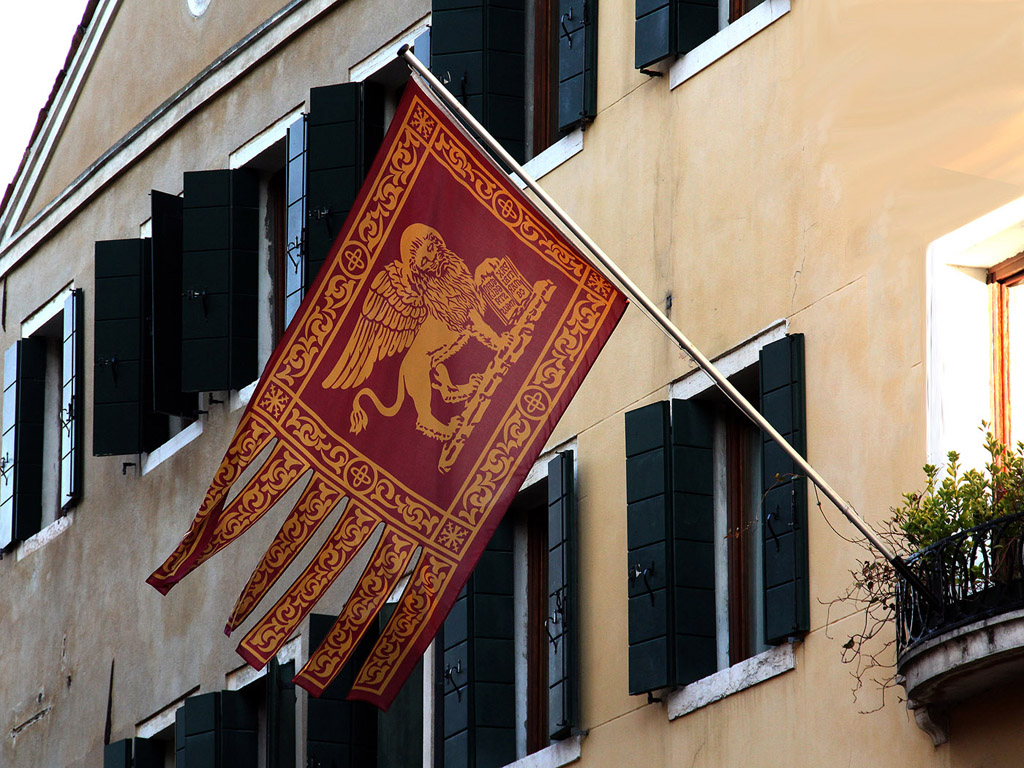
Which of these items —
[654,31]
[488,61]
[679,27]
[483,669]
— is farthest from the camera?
[488,61]

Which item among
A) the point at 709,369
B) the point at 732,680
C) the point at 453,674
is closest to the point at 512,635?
the point at 453,674

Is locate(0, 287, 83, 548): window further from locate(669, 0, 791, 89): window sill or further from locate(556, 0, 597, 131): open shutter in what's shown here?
locate(669, 0, 791, 89): window sill

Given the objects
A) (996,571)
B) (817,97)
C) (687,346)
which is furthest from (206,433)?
(996,571)

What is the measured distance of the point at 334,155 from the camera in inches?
593

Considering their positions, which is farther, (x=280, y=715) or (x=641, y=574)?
(x=280, y=715)

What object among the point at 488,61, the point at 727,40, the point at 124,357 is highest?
the point at 488,61

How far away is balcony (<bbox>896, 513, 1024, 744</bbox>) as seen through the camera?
8.95m

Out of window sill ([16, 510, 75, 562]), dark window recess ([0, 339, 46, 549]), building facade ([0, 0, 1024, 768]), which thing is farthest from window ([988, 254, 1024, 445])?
dark window recess ([0, 339, 46, 549])

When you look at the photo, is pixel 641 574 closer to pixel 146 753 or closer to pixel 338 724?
pixel 338 724

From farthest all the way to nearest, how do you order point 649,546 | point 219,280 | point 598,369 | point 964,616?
point 219,280 → point 598,369 → point 649,546 → point 964,616

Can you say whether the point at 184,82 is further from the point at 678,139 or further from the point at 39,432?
the point at 678,139

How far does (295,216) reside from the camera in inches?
603

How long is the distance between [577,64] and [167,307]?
14.3 ft

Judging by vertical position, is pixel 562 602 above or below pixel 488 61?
below
